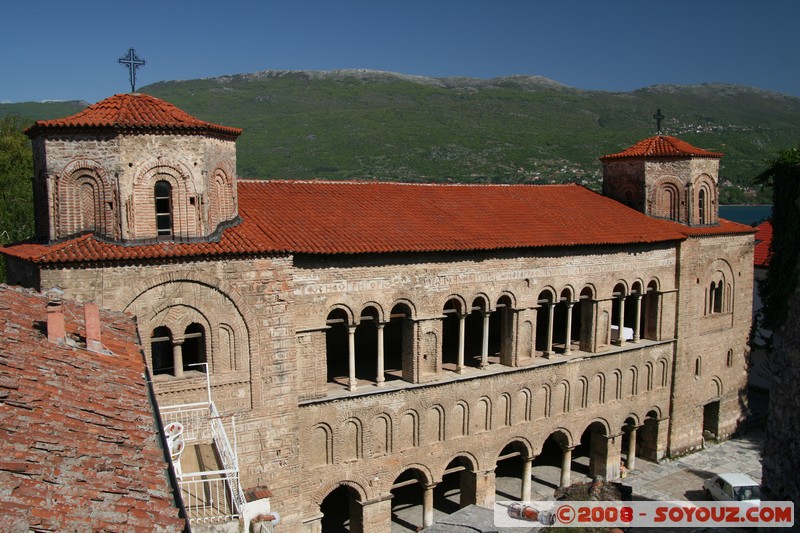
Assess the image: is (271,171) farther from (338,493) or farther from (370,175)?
(338,493)

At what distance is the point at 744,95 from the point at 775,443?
6151 inches

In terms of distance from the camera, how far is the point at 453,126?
8962 centimetres

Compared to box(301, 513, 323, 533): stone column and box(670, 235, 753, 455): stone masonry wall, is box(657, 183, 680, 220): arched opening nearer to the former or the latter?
box(670, 235, 753, 455): stone masonry wall

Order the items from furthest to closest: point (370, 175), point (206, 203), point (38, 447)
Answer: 1. point (370, 175)
2. point (206, 203)
3. point (38, 447)

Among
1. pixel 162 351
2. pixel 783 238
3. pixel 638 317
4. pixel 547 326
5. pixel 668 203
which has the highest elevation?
pixel 668 203

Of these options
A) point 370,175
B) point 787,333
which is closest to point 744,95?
point 370,175

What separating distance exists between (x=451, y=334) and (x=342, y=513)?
7.26m

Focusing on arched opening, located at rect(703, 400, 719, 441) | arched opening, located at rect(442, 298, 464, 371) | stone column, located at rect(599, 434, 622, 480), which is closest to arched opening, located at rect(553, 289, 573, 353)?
arched opening, located at rect(442, 298, 464, 371)

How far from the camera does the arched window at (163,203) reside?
15078 millimetres

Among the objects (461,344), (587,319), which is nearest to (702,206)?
(587,319)

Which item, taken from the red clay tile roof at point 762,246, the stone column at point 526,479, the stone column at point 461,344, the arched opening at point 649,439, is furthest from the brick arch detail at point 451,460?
the red clay tile roof at point 762,246

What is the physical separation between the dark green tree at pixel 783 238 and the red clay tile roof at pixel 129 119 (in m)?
13.9

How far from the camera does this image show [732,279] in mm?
25734

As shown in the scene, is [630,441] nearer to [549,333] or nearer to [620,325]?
[620,325]
